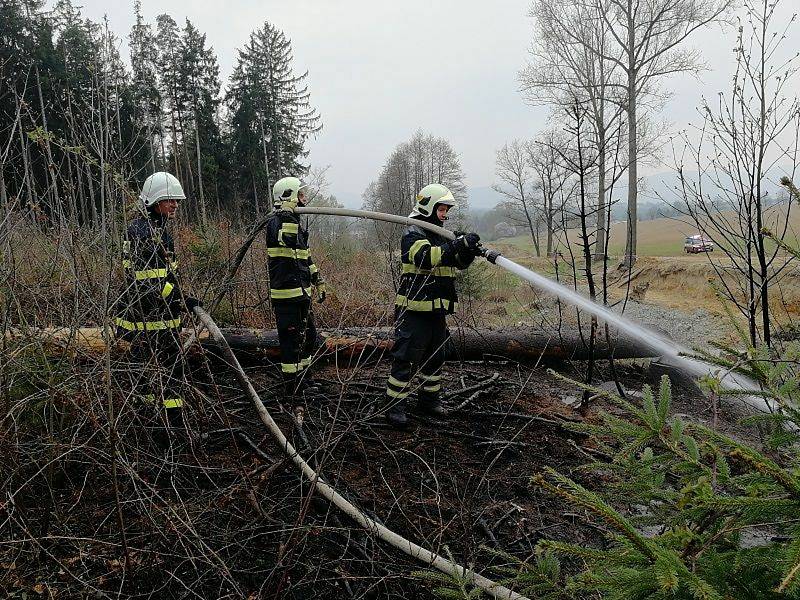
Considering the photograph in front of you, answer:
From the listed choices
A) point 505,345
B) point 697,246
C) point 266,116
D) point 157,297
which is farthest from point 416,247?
point 266,116

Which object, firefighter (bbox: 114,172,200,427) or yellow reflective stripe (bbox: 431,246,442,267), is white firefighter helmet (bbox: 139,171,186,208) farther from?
yellow reflective stripe (bbox: 431,246,442,267)

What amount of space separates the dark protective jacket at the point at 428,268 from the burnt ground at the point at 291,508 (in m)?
1.06

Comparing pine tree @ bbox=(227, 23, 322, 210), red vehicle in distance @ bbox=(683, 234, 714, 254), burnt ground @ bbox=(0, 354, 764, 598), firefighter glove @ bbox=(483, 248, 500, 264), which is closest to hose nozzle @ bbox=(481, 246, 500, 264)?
firefighter glove @ bbox=(483, 248, 500, 264)

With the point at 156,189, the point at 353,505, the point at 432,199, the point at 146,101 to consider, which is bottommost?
the point at 353,505

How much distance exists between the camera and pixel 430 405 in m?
4.89

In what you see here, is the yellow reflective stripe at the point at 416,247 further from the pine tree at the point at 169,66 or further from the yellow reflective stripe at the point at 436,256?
the pine tree at the point at 169,66

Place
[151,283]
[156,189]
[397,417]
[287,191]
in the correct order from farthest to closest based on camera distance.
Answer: [287,191] < [397,417] < [156,189] < [151,283]

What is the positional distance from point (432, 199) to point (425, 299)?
0.92 meters

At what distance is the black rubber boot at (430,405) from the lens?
15.9 ft

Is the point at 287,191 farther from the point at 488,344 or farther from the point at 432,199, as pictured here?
the point at 488,344

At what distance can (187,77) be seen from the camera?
28656mm

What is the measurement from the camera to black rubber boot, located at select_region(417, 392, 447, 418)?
4859mm

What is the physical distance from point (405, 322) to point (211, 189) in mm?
25822

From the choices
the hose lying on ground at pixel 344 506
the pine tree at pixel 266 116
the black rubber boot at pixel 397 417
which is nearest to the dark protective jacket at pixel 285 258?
the black rubber boot at pixel 397 417
